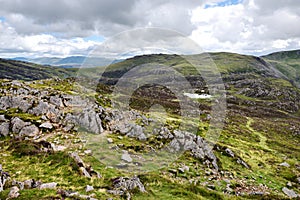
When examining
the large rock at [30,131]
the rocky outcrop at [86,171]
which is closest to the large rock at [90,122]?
the large rock at [30,131]

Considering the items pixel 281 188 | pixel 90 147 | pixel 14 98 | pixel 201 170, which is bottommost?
pixel 281 188

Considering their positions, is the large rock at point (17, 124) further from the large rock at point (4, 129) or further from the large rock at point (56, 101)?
the large rock at point (56, 101)

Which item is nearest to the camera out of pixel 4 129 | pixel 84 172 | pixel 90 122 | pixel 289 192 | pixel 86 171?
pixel 84 172

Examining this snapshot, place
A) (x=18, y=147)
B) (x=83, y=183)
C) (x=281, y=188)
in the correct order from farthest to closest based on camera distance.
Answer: (x=281, y=188), (x=18, y=147), (x=83, y=183)

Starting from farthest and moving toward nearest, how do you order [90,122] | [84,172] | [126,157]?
[90,122], [126,157], [84,172]

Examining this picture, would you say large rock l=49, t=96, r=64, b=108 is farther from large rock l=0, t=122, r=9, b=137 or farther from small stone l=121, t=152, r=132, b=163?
small stone l=121, t=152, r=132, b=163

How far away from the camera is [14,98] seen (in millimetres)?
40281

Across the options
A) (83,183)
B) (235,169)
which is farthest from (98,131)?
(235,169)

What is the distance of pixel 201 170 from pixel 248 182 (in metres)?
7.04

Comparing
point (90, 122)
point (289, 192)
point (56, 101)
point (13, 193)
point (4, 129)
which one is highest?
point (56, 101)

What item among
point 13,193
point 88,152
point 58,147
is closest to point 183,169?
point 88,152

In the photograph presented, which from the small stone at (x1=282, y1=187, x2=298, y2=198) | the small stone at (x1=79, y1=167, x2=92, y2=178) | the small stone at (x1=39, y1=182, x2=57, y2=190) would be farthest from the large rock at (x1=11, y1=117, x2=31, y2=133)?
the small stone at (x1=282, y1=187, x2=298, y2=198)

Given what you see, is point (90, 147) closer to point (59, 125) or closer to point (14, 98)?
point (59, 125)

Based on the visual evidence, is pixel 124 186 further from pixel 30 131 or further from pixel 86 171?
pixel 30 131
